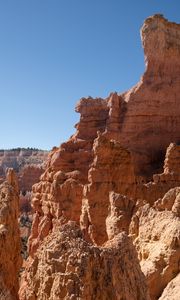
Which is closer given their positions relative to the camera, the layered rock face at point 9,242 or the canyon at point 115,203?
the canyon at point 115,203

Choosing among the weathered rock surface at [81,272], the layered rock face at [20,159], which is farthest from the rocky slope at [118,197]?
the layered rock face at [20,159]

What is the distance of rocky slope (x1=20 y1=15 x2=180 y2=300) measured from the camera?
17.4 feet

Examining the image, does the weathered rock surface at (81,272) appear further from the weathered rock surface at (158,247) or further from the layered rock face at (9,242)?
the weathered rock surface at (158,247)

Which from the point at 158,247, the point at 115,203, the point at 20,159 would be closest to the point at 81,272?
the point at 158,247

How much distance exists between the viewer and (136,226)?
10.6 m

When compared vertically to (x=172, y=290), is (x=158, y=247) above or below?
above

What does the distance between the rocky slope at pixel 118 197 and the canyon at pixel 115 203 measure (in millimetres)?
17

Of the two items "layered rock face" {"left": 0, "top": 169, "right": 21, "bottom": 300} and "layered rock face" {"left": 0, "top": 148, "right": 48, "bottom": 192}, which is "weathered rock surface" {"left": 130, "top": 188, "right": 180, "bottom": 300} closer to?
"layered rock face" {"left": 0, "top": 169, "right": 21, "bottom": 300}

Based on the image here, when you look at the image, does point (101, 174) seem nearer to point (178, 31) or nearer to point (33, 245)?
point (33, 245)

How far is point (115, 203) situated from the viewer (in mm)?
13227

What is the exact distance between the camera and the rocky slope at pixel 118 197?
530 cm

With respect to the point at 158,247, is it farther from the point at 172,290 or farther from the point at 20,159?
the point at 20,159

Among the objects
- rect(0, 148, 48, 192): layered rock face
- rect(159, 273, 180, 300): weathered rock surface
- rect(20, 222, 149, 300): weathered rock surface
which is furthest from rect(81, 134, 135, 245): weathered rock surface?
rect(0, 148, 48, 192): layered rock face

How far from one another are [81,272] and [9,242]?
442cm
